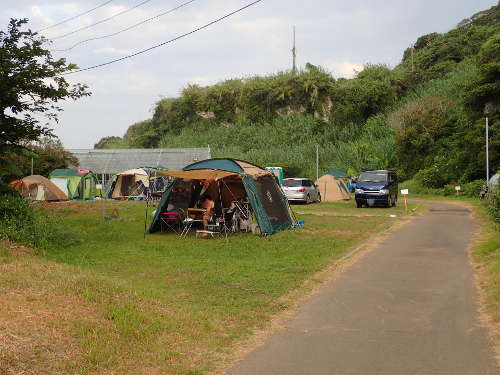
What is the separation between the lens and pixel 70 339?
549 centimetres

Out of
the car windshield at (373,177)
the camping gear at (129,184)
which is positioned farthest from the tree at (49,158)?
the car windshield at (373,177)

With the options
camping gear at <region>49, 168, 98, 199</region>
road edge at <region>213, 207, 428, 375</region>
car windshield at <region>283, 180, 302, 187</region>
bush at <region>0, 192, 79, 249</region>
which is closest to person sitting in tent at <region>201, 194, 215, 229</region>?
bush at <region>0, 192, 79, 249</region>

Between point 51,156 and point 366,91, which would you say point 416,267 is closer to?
point 51,156

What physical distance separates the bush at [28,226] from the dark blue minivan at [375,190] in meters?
15.4

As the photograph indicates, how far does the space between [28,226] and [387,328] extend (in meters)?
9.56

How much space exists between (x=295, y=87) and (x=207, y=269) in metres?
49.6

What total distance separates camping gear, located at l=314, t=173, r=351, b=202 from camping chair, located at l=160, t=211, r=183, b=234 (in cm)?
1662

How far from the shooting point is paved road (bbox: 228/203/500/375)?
17.8 ft

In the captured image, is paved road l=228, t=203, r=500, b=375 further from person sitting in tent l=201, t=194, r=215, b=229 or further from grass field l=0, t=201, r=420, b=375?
person sitting in tent l=201, t=194, r=215, b=229

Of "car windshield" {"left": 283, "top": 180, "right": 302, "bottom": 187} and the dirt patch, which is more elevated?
"car windshield" {"left": 283, "top": 180, "right": 302, "bottom": 187}

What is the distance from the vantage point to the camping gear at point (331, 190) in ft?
107

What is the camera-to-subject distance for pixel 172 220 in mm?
16844

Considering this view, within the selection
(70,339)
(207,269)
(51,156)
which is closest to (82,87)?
(207,269)

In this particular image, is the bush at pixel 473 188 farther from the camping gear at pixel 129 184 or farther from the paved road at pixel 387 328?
the paved road at pixel 387 328
